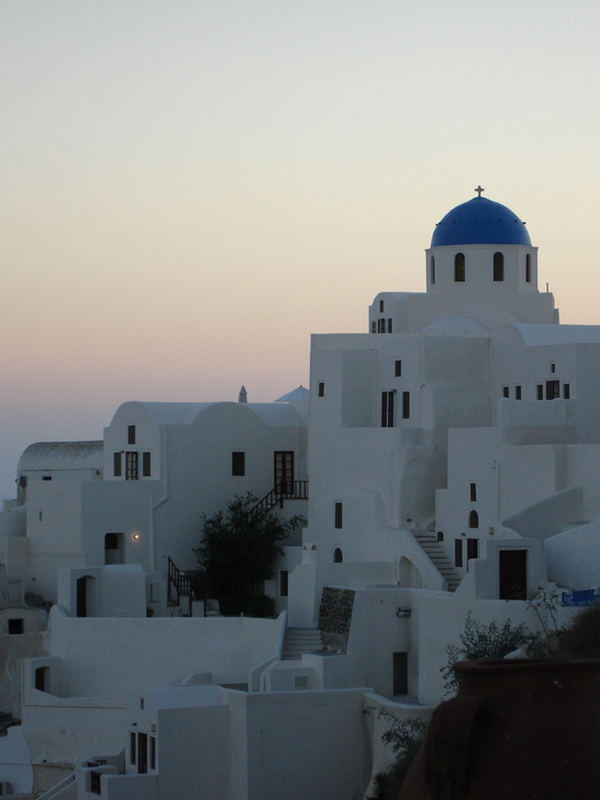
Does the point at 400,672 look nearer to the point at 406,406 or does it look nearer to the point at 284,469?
the point at 406,406

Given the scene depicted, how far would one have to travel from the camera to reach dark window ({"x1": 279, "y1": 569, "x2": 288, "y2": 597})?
42.4 meters

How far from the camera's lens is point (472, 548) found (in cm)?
3719

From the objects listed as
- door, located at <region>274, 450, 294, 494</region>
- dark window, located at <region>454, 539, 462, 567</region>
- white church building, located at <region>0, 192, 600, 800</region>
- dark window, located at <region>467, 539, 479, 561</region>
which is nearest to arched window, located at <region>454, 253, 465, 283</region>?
white church building, located at <region>0, 192, 600, 800</region>

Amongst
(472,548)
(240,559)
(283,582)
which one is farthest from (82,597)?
(472,548)

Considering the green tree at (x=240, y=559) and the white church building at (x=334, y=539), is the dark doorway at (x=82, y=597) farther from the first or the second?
the green tree at (x=240, y=559)

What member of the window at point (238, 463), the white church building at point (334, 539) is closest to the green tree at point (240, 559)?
the white church building at point (334, 539)

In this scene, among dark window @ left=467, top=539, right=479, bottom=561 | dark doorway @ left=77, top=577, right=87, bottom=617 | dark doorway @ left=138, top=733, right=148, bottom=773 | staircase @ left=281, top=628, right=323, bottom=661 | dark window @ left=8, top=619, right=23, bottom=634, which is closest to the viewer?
dark doorway @ left=138, top=733, right=148, bottom=773

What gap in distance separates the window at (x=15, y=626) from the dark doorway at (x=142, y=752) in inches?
402

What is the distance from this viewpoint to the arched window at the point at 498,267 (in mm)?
43438

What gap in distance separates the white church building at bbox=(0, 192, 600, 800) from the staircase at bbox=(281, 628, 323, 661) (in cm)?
6

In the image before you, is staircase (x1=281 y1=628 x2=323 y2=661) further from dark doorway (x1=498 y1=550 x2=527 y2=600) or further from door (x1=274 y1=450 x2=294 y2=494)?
door (x1=274 y1=450 x2=294 y2=494)

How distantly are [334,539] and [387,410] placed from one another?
337cm

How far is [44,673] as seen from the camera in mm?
39375

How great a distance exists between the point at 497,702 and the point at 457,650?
1937cm
